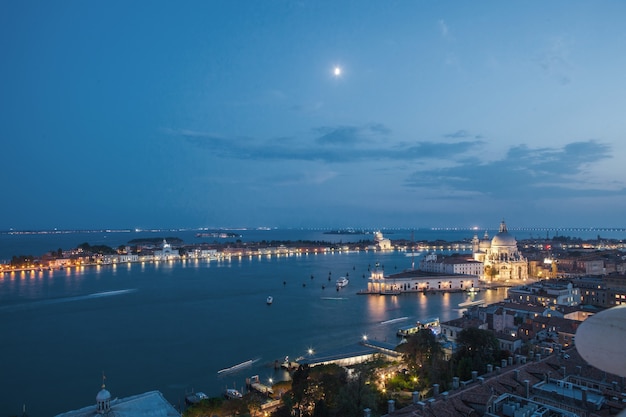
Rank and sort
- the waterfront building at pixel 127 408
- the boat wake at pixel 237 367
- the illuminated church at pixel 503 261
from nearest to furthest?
the waterfront building at pixel 127 408, the boat wake at pixel 237 367, the illuminated church at pixel 503 261

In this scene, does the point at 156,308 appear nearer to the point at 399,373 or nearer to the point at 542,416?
the point at 399,373

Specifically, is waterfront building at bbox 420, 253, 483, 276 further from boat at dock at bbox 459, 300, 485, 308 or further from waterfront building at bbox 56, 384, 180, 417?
waterfront building at bbox 56, 384, 180, 417

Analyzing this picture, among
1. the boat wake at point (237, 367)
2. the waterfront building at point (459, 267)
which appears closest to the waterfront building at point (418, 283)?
the waterfront building at point (459, 267)

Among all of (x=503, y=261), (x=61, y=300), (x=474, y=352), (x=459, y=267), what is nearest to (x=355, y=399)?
(x=474, y=352)

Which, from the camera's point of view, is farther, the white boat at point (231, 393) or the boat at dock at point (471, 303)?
the boat at dock at point (471, 303)

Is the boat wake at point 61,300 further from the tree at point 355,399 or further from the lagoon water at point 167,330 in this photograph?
the tree at point 355,399

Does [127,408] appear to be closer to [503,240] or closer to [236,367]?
[236,367]

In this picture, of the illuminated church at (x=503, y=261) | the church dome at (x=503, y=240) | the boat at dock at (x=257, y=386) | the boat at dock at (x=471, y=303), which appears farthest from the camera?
the church dome at (x=503, y=240)
